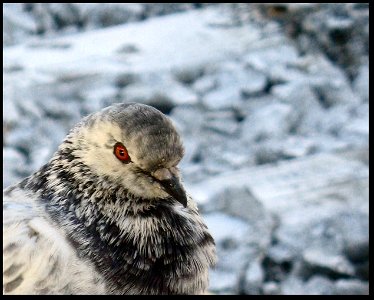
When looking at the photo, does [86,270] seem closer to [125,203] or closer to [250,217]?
[125,203]

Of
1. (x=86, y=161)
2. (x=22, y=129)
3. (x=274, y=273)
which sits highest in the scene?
(x=86, y=161)

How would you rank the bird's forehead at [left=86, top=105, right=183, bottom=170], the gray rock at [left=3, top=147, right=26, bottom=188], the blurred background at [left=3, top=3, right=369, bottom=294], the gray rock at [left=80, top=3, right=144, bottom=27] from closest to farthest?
the bird's forehead at [left=86, top=105, right=183, bottom=170]
the blurred background at [left=3, top=3, right=369, bottom=294]
the gray rock at [left=3, top=147, right=26, bottom=188]
the gray rock at [left=80, top=3, right=144, bottom=27]

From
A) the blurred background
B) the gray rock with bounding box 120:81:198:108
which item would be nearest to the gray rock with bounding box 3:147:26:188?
the blurred background

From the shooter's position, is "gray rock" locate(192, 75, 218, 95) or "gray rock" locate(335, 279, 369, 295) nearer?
"gray rock" locate(335, 279, 369, 295)

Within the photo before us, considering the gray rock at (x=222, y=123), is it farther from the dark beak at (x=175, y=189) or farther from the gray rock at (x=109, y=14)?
the dark beak at (x=175, y=189)

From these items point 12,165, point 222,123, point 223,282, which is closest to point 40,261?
point 223,282

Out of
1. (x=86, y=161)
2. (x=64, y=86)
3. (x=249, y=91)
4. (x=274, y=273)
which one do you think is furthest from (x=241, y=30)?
(x=86, y=161)

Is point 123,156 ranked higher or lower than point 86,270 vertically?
higher

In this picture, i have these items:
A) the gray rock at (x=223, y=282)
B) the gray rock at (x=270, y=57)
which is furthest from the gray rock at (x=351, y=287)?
the gray rock at (x=270, y=57)

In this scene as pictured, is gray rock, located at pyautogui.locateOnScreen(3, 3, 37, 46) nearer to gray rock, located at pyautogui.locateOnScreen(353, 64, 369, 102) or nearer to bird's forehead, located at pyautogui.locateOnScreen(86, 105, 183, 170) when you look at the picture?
gray rock, located at pyautogui.locateOnScreen(353, 64, 369, 102)
